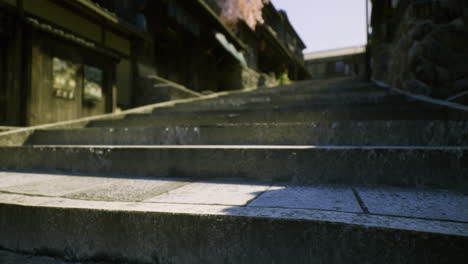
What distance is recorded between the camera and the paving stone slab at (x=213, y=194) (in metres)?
1.25

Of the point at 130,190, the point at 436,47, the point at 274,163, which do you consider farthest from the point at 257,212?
the point at 436,47

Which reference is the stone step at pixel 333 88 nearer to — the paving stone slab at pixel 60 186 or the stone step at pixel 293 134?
the stone step at pixel 293 134

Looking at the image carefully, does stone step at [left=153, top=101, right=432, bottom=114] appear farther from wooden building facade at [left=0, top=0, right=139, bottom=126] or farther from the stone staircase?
wooden building facade at [left=0, top=0, right=139, bottom=126]

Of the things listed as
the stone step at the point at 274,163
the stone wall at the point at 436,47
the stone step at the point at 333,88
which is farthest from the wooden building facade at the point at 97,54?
the stone wall at the point at 436,47

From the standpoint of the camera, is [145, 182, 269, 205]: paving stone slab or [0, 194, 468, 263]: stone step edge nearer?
[0, 194, 468, 263]: stone step edge

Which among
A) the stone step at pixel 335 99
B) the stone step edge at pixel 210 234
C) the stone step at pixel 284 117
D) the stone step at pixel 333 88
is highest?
the stone step at pixel 333 88

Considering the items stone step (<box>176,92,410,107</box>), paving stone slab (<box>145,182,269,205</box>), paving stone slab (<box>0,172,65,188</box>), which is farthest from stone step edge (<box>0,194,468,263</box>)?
stone step (<box>176,92,410,107</box>)

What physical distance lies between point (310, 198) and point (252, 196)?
0.31 metres

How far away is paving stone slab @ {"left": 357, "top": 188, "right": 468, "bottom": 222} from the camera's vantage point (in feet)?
3.29

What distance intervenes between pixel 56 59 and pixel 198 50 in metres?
7.03

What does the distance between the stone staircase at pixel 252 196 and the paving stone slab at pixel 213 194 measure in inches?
0.4

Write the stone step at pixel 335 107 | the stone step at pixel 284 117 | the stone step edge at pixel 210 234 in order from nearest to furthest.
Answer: the stone step edge at pixel 210 234 < the stone step at pixel 284 117 < the stone step at pixel 335 107

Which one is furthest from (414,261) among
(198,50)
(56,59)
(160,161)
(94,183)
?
(198,50)

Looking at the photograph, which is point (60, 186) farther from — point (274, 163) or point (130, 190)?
point (274, 163)
